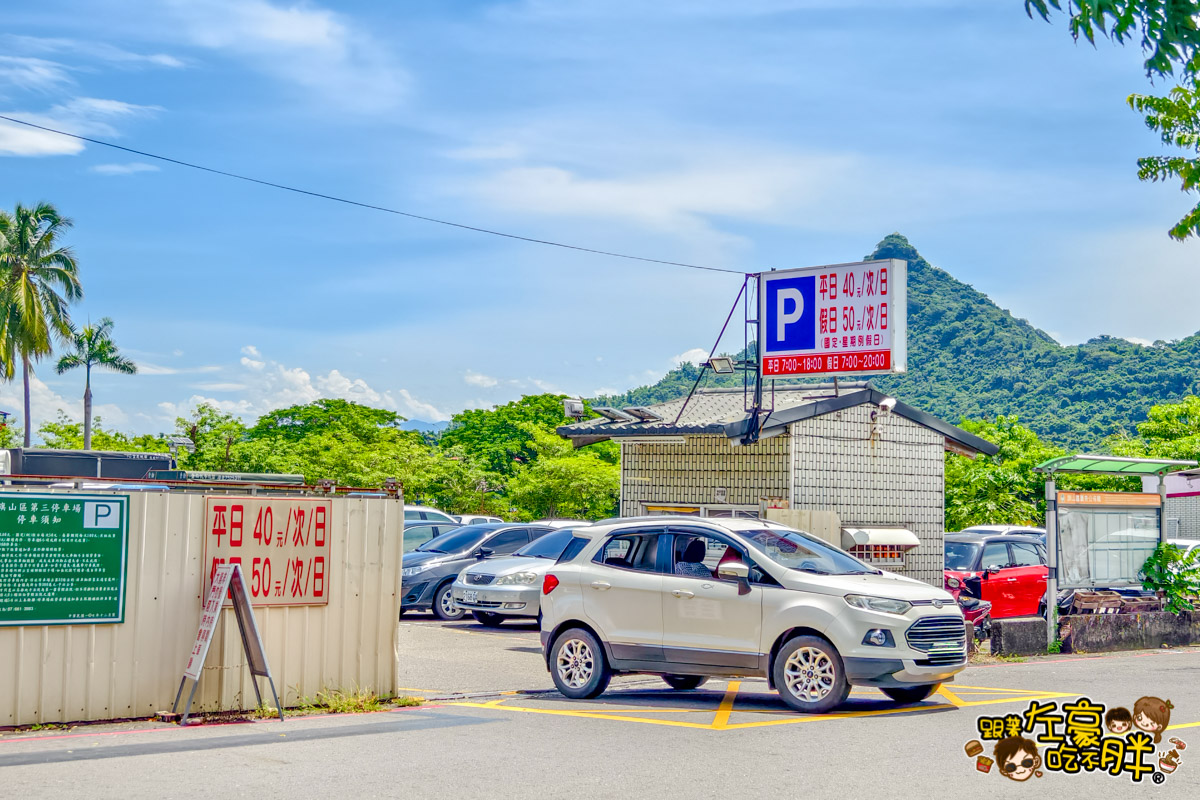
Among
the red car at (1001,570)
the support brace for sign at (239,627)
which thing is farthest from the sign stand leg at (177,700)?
the red car at (1001,570)

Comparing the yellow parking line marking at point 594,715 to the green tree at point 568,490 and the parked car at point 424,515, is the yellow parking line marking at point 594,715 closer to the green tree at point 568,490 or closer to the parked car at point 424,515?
the parked car at point 424,515

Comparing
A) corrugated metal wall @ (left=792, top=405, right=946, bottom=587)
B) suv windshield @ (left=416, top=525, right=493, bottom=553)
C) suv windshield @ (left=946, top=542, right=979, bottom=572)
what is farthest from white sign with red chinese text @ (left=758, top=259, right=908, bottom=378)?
suv windshield @ (left=416, top=525, right=493, bottom=553)

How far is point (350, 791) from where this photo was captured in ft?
23.7

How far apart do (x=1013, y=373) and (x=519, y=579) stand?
99.6 m

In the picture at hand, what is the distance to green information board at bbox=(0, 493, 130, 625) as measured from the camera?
9031mm

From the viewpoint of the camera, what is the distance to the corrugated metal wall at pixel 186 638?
30.0 feet

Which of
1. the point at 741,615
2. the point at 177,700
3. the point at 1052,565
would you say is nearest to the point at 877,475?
the point at 1052,565

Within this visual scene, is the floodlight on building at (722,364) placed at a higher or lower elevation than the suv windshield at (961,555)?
higher

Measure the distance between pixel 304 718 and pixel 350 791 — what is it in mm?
3006

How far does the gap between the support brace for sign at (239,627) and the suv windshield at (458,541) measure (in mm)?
10336

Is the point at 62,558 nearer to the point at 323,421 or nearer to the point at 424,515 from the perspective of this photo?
the point at 424,515

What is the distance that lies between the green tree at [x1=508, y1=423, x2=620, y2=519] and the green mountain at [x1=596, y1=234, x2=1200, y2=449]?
21880 mm

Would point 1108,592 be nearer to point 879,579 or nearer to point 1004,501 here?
point 879,579

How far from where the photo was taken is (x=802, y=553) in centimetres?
1149
